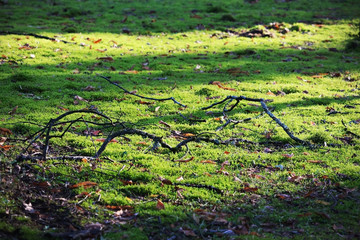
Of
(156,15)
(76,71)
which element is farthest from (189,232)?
(156,15)

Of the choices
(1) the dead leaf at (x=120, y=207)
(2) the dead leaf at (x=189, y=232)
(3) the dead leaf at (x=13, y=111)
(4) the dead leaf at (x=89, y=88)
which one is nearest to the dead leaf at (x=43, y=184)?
(1) the dead leaf at (x=120, y=207)

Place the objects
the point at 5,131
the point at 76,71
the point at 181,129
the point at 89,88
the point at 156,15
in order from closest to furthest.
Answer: the point at 5,131 → the point at 181,129 → the point at 89,88 → the point at 76,71 → the point at 156,15

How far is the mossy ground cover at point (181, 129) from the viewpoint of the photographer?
4359 millimetres

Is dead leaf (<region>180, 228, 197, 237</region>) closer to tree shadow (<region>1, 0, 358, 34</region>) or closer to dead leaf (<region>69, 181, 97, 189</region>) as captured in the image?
dead leaf (<region>69, 181, 97, 189</region>)

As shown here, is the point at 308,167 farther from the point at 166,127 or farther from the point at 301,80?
the point at 301,80

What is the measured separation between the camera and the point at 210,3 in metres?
22.1

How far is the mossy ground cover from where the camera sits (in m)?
4.36

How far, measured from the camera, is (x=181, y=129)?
7406 millimetres

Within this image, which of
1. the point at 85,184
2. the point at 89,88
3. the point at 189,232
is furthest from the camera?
the point at 89,88

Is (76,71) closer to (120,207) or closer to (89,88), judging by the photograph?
(89,88)

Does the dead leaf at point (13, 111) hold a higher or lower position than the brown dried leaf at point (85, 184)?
higher

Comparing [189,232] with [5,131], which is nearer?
[189,232]

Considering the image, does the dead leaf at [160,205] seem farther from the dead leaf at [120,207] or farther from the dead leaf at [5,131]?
the dead leaf at [5,131]

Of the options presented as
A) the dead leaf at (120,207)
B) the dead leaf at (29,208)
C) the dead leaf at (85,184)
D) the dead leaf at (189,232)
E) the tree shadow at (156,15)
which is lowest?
the dead leaf at (189,232)
